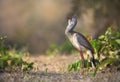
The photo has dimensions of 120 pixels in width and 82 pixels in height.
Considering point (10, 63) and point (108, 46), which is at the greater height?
point (108, 46)

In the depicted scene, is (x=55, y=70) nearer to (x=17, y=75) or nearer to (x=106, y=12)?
(x=17, y=75)

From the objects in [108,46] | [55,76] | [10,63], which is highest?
[108,46]

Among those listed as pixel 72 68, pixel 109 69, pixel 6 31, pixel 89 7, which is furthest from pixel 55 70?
pixel 6 31

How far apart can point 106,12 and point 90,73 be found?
213 inches

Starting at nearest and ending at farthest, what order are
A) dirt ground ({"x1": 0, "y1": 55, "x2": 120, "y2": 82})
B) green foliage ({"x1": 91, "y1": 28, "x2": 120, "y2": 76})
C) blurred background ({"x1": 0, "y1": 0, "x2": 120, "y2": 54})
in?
dirt ground ({"x1": 0, "y1": 55, "x2": 120, "y2": 82})
green foliage ({"x1": 91, "y1": 28, "x2": 120, "y2": 76})
blurred background ({"x1": 0, "y1": 0, "x2": 120, "y2": 54})

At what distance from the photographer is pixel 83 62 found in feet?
27.6

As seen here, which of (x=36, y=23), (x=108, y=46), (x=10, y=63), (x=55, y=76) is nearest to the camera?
(x=55, y=76)

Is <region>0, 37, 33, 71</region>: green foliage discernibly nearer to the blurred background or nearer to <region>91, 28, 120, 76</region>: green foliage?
<region>91, 28, 120, 76</region>: green foliage

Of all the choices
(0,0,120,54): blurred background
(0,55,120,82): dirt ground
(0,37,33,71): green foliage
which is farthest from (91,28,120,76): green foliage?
(0,0,120,54): blurred background

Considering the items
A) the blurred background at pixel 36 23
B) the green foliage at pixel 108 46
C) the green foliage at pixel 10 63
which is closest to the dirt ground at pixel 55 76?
the green foliage at pixel 10 63

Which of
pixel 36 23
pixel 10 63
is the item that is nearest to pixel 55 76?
pixel 10 63

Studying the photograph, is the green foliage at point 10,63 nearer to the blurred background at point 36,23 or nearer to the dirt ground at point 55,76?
the dirt ground at point 55,76

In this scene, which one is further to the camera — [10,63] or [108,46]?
[10,63]

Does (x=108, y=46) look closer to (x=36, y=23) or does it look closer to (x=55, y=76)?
(x=55, y=76)
